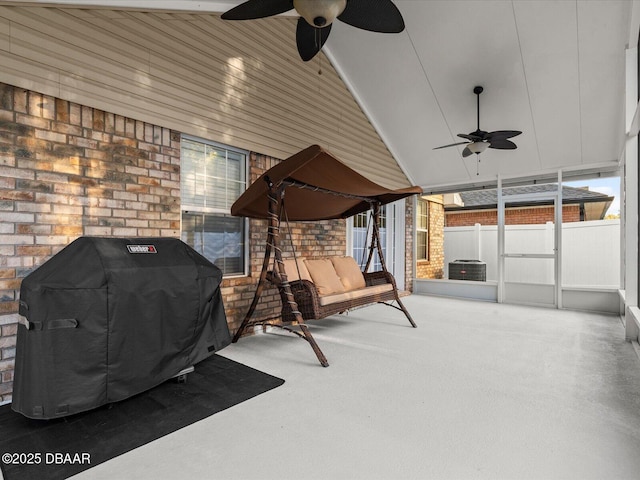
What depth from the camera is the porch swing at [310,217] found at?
11.0ft

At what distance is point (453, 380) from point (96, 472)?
8.46 feet

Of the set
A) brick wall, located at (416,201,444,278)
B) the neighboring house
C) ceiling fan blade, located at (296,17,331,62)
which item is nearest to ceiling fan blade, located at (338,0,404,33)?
ceiling fan blade, located at (296,17,331,62)

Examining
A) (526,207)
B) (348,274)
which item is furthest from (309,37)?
(526,207)

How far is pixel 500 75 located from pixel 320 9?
4.11 m

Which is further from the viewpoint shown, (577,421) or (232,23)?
(232,23)

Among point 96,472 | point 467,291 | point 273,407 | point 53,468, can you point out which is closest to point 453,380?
point 273,407

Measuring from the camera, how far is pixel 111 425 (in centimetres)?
217

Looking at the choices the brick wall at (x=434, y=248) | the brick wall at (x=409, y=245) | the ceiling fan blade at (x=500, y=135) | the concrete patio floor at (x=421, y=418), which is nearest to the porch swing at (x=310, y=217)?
the concrete patio floor at (x=421, y=418)

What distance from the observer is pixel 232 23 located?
409 cm

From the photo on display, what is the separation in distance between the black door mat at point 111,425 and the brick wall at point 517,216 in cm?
640

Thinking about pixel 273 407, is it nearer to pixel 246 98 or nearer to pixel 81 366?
pixel 81 366

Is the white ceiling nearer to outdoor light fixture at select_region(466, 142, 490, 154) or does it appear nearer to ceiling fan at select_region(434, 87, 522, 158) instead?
ceiling fan at select_region(434, 87, 522, 158)

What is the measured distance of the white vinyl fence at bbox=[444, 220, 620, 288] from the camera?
20.2ft

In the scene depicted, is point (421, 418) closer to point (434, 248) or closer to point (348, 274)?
point (348, 274)
